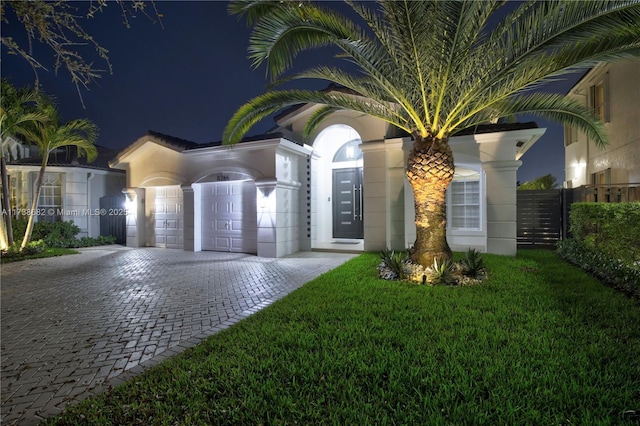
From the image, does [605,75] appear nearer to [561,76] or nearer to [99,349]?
[561,76]

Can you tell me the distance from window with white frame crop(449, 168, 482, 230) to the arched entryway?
3830mm

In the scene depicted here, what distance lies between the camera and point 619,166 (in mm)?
12289

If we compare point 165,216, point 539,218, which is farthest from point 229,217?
point 539,218

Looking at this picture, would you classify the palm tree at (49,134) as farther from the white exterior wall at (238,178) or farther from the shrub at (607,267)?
the shrub at (607,267)

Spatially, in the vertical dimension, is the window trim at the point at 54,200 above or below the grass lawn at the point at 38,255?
above

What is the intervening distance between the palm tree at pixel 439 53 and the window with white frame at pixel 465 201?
3314 mm

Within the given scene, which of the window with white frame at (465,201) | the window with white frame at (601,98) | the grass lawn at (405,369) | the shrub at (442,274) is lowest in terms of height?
the grass lawn at (405,369)

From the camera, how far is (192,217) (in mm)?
13750

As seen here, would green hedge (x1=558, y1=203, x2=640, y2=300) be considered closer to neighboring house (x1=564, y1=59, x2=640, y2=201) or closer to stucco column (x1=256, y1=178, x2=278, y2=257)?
neighboring house (x1=564, y1=59, x2=640, y2=201)

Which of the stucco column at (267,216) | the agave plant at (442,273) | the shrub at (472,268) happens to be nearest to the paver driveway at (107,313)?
the stucco column at (267,216)

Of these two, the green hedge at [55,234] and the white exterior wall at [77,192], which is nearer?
the green hedge at [55,234]

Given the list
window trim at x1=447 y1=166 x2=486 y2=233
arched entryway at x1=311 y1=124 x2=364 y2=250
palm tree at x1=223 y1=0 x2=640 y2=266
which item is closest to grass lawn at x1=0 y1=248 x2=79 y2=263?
arched entryway at x1=311 y1=124 x2=364 y2=250

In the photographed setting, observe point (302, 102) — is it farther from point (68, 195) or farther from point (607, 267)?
point (68, 195)

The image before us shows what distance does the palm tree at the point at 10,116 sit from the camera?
1124 cm
